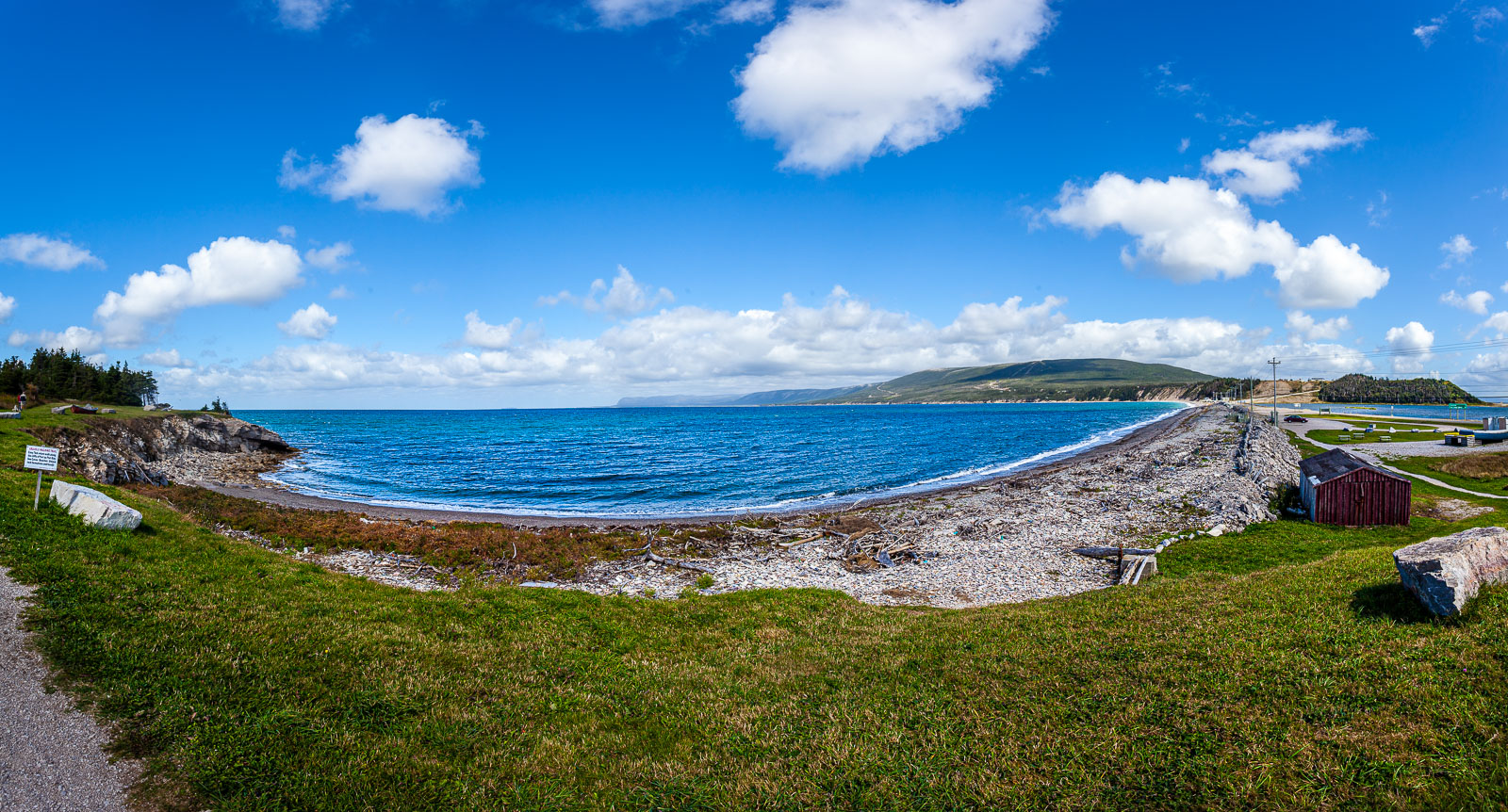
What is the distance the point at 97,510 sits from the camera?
54.5 feet

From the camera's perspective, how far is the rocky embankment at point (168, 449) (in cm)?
4062

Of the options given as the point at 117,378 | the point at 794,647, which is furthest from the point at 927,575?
the point at 117,378

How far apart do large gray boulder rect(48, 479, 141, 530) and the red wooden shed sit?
167 feet

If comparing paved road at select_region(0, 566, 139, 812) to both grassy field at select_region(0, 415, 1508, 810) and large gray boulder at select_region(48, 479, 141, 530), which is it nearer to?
grassy field at select_region(0, 415, 1508, 810)

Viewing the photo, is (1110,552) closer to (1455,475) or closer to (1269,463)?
(1269,463)

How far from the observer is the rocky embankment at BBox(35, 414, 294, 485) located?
40625 millimetres

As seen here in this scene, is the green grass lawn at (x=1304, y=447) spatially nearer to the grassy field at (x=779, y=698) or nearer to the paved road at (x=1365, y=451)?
the paved road at (x=1365, y=451)

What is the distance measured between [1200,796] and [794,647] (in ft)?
28.8

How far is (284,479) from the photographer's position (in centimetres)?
6119

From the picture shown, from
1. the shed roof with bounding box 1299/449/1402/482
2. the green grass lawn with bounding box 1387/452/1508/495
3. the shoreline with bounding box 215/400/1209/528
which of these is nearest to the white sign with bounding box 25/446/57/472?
the shoreline with bounding box 215/400/1209/528

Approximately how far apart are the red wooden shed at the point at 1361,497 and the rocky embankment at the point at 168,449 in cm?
6522

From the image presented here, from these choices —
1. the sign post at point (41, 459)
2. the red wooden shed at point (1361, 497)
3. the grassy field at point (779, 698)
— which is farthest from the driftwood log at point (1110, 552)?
the sign post at point (41, 459)

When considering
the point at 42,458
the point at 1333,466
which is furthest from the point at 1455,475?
the point at 42,458

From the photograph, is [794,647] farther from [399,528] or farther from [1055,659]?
[399,528]
